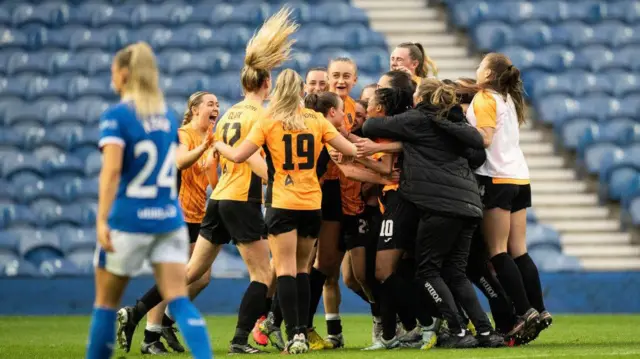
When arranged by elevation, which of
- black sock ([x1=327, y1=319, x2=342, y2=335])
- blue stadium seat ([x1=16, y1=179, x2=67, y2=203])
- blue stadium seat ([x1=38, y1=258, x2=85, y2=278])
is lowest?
blue stadium seat ([x1=38, y1=258, x2=85, y2=278])

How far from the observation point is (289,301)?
764cm

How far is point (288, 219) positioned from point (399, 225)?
937mm

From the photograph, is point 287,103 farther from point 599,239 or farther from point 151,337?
point 599,239

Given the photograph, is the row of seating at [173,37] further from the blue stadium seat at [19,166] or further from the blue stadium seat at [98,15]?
the blue stadium seat at [19,166]

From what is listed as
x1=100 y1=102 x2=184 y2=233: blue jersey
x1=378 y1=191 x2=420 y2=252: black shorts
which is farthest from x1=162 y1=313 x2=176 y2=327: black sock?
x1=100 y1=102 x2=184 y2=233: blue jersey

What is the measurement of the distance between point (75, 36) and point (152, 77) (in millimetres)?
11775

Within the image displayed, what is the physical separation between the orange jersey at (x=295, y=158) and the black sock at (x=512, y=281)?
4.80 feet

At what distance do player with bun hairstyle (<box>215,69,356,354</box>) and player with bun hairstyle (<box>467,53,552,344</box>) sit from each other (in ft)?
4.10

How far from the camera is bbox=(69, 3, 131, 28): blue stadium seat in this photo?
17453mm

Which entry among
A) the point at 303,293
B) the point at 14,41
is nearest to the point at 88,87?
the point at 14,41

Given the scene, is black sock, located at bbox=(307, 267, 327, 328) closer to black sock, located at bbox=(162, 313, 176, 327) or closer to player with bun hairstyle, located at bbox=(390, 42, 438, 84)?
black sock, located at bbox=(162, 313, 176, 327)

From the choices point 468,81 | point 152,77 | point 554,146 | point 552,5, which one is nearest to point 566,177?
point 554,146

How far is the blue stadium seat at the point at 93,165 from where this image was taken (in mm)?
14555

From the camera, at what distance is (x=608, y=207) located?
48.1 feet
